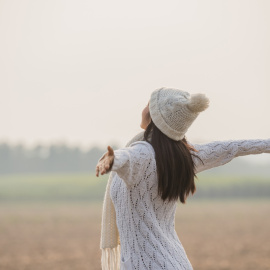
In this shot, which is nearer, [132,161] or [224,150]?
[132,161]

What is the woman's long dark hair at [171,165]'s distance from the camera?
2.28 meters

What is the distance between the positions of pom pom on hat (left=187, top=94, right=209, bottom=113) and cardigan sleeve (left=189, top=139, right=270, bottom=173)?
27 centimetres

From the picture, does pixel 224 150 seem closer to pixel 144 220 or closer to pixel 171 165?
pixel 171 165

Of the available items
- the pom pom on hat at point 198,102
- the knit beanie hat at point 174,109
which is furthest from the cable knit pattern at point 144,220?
the pom pom on hat at point 198,102

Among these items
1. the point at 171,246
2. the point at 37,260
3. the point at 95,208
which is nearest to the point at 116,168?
the point at 171,246

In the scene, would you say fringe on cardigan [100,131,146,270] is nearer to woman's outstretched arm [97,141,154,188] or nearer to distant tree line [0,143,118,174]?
woman's outstretched arm [97,141,154,188]

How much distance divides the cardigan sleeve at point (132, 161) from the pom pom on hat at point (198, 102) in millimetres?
240

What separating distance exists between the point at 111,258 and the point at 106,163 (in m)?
0.90

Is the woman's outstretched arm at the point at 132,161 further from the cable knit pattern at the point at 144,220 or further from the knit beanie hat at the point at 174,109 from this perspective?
the knit beanie hat at the point at 174,109

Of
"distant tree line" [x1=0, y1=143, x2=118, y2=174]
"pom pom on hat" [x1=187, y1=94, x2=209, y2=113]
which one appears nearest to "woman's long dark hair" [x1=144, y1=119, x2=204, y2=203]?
"pom pom on hat" [x1=187, y1=94, x2=209, y2=113]

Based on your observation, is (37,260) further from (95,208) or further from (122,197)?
(95,208)

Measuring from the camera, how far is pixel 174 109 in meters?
2.35

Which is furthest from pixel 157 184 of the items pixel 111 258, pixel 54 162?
pixel 54 162

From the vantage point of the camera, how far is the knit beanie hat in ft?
7.59
